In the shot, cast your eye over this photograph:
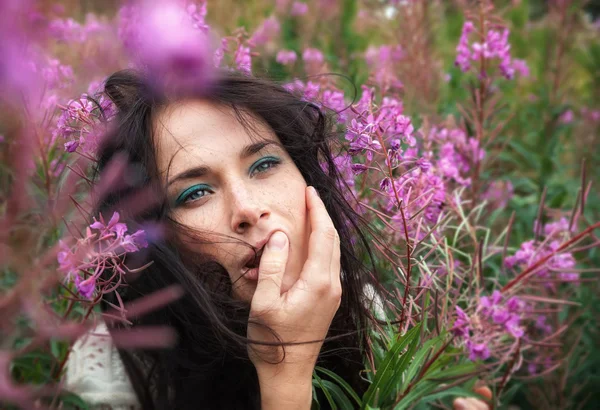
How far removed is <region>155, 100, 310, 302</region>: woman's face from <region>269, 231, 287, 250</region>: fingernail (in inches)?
0.6

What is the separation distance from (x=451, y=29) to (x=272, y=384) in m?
4.25

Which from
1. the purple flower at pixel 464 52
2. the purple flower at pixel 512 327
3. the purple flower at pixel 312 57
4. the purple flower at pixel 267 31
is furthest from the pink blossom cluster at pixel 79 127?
the purple flower at pixel 267 31

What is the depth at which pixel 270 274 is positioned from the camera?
121cm

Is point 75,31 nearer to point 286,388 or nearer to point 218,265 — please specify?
point 218,265

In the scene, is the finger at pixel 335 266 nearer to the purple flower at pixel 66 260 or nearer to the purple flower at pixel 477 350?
the purple flower at pixel 477 350

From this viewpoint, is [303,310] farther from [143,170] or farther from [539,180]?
[539,180]

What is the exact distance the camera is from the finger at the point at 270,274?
1.21 meters

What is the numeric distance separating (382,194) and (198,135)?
431mm

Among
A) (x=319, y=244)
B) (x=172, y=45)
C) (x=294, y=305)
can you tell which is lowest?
(x=294, y=305)

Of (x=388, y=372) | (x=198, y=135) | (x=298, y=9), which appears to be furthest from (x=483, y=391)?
(x=298, y=9)

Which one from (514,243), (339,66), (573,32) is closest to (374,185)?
(514,243)

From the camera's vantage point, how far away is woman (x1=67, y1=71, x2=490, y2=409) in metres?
1.24

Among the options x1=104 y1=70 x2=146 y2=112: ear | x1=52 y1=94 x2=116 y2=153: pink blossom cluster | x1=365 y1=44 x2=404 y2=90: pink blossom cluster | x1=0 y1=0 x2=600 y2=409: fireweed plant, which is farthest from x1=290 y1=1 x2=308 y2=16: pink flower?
x1=52 y1=94 x2=116 y2=153: pink blossom cluster

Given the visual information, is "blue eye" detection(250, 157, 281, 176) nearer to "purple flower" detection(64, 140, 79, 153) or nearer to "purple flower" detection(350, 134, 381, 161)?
"purple flower" detection(350, 134, 381, 161)
